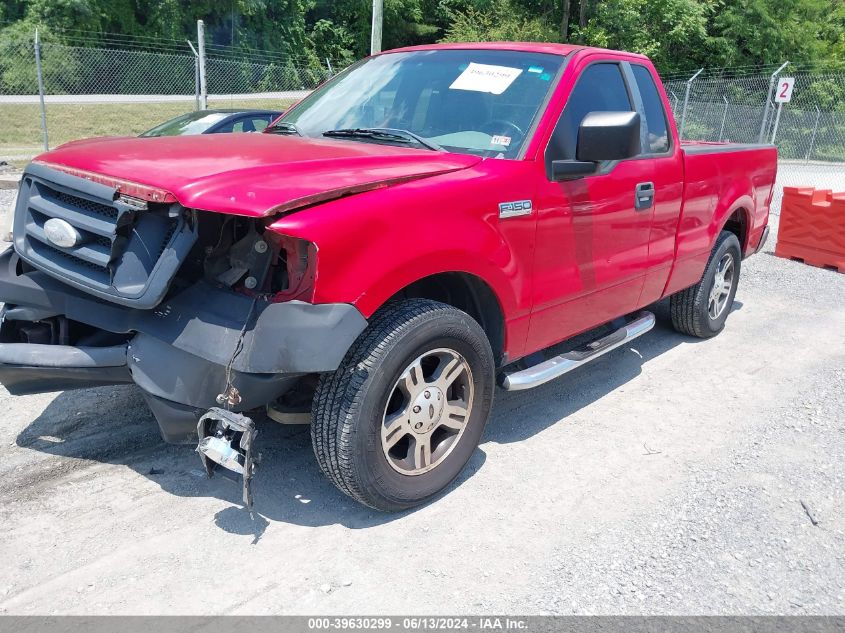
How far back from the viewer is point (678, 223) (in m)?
4.86

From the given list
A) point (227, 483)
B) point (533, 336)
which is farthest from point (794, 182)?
point (227, 483)

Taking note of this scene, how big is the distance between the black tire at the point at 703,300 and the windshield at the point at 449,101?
2.46 m

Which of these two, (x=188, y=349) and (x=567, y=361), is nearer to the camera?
(x=188, y=349)

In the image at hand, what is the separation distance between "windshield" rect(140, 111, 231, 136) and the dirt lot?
5.74m

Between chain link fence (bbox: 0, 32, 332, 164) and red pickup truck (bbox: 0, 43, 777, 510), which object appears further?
chain link fence (bbox: 0, 32, 332, 164)

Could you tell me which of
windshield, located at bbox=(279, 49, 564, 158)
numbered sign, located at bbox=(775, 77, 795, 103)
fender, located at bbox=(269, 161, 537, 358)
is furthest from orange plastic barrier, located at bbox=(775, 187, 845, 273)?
numbered sign, located at bbox=(775, 77, 795, 103)

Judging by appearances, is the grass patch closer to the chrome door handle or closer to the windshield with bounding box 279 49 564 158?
the windshield with bounding box 279 49 564 158

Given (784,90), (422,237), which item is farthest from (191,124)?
(784,90)

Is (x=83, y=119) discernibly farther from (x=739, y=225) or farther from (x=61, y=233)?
(x=61, y=233)

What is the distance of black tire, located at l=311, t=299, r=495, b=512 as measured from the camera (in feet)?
9.48

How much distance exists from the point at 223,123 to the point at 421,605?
7.83m

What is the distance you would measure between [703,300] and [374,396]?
3.69m

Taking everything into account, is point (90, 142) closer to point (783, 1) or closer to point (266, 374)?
point (266, 374)

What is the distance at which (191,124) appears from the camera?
9570 millimetres
